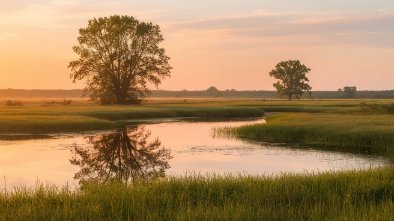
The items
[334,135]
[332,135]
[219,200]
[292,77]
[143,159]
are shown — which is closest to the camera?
[219,200]

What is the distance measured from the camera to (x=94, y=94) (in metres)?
80.6

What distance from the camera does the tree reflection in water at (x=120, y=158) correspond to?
67.9 ft

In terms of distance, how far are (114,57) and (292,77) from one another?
225 ft

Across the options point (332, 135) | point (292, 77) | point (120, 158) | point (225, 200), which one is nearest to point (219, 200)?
point (225, 200)

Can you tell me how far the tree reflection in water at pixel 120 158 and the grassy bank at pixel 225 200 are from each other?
5222 mm

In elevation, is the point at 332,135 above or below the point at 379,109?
below

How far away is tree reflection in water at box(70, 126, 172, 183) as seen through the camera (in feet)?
67.9

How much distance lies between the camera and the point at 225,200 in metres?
12.4

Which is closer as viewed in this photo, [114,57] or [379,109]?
[379,109]

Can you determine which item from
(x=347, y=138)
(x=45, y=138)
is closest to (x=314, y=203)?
(x=347, y=138)

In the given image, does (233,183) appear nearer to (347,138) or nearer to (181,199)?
(181,199)

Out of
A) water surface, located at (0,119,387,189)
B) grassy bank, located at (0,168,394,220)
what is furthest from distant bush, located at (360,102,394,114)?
grassy bank, located at (0,168,394,220)

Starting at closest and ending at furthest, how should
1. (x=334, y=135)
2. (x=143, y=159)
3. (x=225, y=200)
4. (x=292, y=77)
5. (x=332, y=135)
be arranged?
(x=225, y=200) → (x=143, y=159) → (x=334, y=135) → (x=332, y=135) → (x=292, y=77)

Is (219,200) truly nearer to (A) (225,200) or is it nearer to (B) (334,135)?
(A) (225,200)
